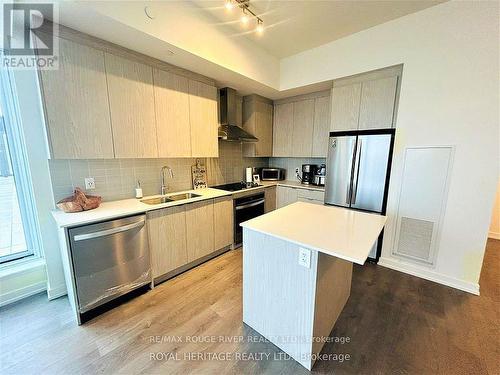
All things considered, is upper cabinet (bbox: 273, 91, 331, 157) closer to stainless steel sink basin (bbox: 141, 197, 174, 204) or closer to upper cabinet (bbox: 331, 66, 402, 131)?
upper cabinet (bbox: 331, 66, 402, 131)

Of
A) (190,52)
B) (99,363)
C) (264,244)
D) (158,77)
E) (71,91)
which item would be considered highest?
(190,52)

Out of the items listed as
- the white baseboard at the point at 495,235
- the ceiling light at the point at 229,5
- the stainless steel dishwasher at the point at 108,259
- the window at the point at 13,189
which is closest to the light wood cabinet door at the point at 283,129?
the ceiling light at the point at 229,5

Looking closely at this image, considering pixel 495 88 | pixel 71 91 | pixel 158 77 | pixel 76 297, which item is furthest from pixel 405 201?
pixel 71 91

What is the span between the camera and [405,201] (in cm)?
252

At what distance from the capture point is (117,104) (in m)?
2.08

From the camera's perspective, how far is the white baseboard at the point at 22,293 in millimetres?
1990

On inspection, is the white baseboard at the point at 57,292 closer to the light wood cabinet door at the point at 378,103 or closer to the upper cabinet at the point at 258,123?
the upper cabinet at the point at 258,123

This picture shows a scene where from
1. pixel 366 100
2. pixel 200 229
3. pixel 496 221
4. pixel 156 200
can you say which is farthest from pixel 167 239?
pixel 496 221

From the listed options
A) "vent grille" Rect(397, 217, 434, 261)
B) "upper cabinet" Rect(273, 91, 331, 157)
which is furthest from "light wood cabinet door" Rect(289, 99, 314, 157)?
"vent grille" Rect(397, 217, 434, 261)

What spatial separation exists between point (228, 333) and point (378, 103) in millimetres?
3059

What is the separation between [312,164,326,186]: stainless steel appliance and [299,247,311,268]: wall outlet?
2609 millimetres

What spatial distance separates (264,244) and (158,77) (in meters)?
2.17

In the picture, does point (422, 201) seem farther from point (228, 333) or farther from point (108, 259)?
point (108, 259)

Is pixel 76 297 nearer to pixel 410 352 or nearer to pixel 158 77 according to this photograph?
pixel 158 77
